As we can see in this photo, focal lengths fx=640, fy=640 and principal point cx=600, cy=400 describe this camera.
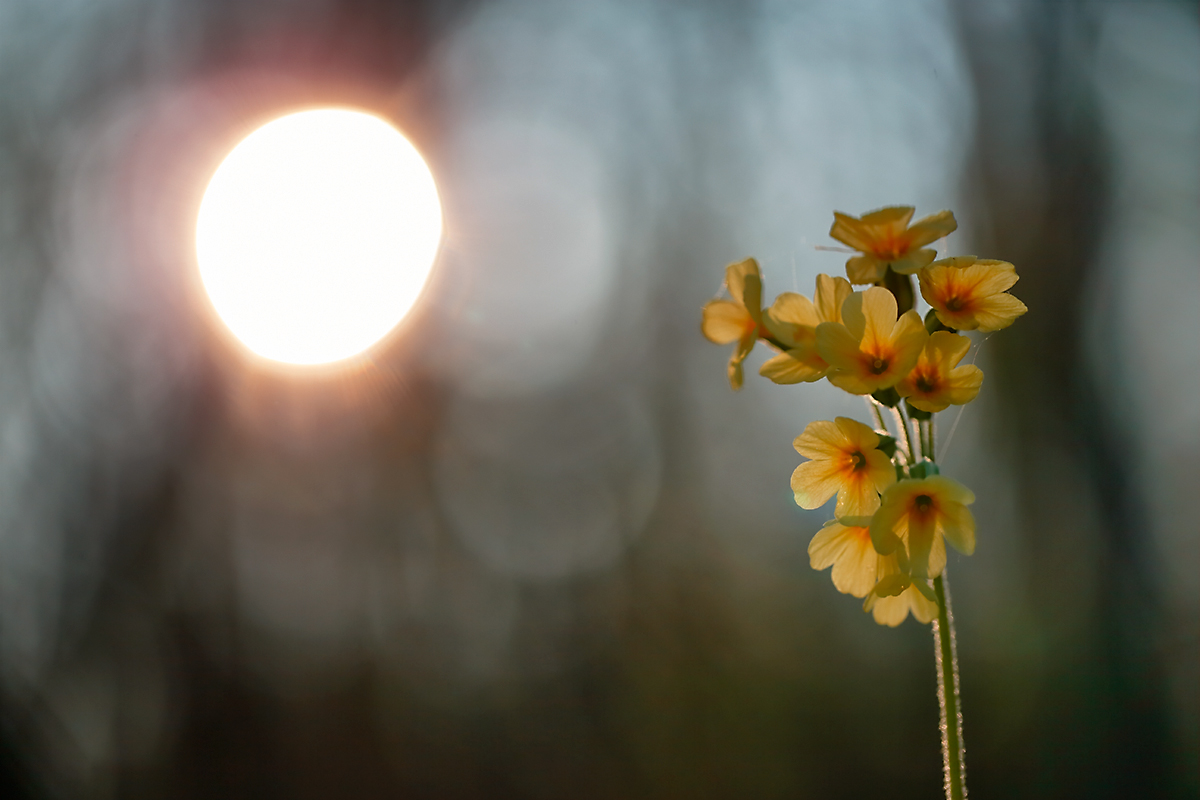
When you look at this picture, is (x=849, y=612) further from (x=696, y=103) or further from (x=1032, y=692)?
(x=696, y=103)

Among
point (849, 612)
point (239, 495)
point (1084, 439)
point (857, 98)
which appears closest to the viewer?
point (1084, 439)

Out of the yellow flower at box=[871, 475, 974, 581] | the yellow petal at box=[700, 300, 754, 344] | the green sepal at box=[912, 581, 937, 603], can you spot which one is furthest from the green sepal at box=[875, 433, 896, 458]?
the yellow petal at box=[700, 300, 754, 344]

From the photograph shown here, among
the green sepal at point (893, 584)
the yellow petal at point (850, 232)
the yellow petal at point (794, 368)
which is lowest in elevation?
the green sepal at point (893, 584)

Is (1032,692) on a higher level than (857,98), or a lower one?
lower

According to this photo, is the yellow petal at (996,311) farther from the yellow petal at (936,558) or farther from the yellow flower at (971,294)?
the yellow petal at (936,558)

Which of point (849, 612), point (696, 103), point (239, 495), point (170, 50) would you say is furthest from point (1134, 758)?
point (170, 50)

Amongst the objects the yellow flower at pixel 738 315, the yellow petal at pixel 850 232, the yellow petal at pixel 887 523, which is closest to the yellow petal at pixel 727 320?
the yellow flower at pixel 738 315

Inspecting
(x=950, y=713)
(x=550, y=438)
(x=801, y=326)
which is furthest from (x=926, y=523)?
(x=550, y=438)

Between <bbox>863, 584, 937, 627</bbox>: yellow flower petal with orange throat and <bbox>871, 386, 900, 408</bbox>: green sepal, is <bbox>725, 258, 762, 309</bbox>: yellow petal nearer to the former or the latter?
<bbox>871, 386, 900, 408</bbox>: green sepal
